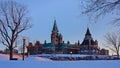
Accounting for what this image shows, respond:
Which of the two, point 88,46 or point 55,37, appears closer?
point 88,46

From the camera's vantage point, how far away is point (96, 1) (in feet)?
55.3

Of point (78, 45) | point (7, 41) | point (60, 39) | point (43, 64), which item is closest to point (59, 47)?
point (60, 39)

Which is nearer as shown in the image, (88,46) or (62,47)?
(88,46)

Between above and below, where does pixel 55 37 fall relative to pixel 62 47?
above

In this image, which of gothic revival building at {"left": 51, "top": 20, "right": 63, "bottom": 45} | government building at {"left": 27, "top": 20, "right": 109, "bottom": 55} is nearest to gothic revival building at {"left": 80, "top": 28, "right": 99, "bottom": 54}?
government building at {"left": 27, "top": 20, "right": 109, "bottom": 55}

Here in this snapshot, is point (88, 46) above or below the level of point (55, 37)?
below

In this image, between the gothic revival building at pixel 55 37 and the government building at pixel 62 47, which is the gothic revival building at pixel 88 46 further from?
the gothic revival building at pixel 55 37

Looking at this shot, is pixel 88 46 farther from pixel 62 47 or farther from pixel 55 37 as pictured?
pixel 55 37

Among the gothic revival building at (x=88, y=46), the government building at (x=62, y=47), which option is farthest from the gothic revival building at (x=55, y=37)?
the gothic revival building at (x=88, y=46)

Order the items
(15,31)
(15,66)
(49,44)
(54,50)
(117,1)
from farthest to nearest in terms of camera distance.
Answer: (49,44), (54,50), (15,31), (15,66), (117,1)

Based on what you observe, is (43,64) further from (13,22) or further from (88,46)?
(88,46)

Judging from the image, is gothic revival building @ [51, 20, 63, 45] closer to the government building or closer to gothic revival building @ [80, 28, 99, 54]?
the government building

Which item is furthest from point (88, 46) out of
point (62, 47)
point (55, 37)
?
point (55, 37)

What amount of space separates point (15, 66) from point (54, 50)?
133705 millimetres
